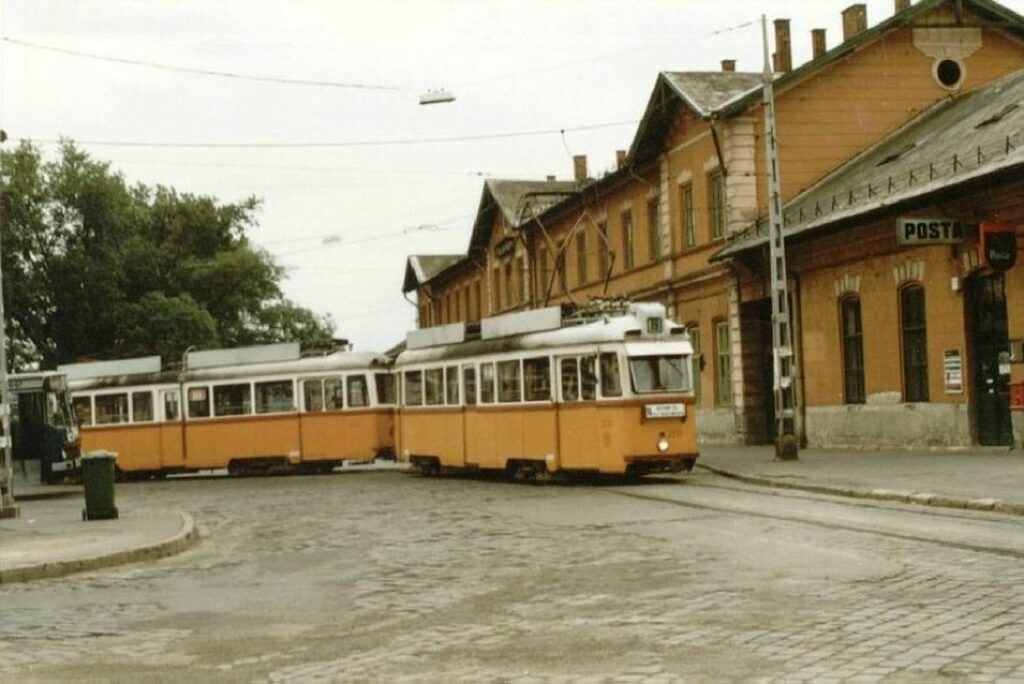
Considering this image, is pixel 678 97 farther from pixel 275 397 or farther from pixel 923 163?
pixel 275 397

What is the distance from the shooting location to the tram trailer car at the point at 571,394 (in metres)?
23.2

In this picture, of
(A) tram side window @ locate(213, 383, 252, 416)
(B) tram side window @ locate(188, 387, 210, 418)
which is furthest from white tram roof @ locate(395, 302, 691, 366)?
(B) tram side window @ locate(188, 387, 210, 418)

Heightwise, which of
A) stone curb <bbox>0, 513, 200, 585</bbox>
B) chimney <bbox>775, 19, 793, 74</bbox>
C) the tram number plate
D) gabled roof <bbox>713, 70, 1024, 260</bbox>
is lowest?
stone curb <bbox>0, 513, 200, 585</bbox>

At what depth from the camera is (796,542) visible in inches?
528

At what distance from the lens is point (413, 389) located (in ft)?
98.6

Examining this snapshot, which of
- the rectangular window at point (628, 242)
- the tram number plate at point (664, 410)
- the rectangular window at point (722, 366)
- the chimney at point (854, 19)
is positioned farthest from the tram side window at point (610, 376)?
the rectangular window at point (628, 242)

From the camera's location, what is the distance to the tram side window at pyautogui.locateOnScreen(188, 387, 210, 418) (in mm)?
34562

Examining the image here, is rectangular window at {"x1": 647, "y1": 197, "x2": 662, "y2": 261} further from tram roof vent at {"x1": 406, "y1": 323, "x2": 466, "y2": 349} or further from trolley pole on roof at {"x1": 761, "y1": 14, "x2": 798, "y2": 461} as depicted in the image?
trolley pole on roof at {"x1": 761, "y1": 14, "x2": 798, "y2": 461}

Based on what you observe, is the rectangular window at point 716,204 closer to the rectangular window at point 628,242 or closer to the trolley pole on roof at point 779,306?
the rectangular window at point 628,242

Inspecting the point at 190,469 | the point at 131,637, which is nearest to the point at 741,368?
the point at 190,469

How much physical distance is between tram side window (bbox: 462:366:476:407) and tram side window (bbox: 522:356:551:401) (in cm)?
208

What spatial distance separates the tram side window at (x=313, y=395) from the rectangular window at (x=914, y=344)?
13.2 meters

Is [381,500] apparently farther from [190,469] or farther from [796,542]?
[190,469]

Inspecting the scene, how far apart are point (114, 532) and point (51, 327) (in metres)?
47.3
